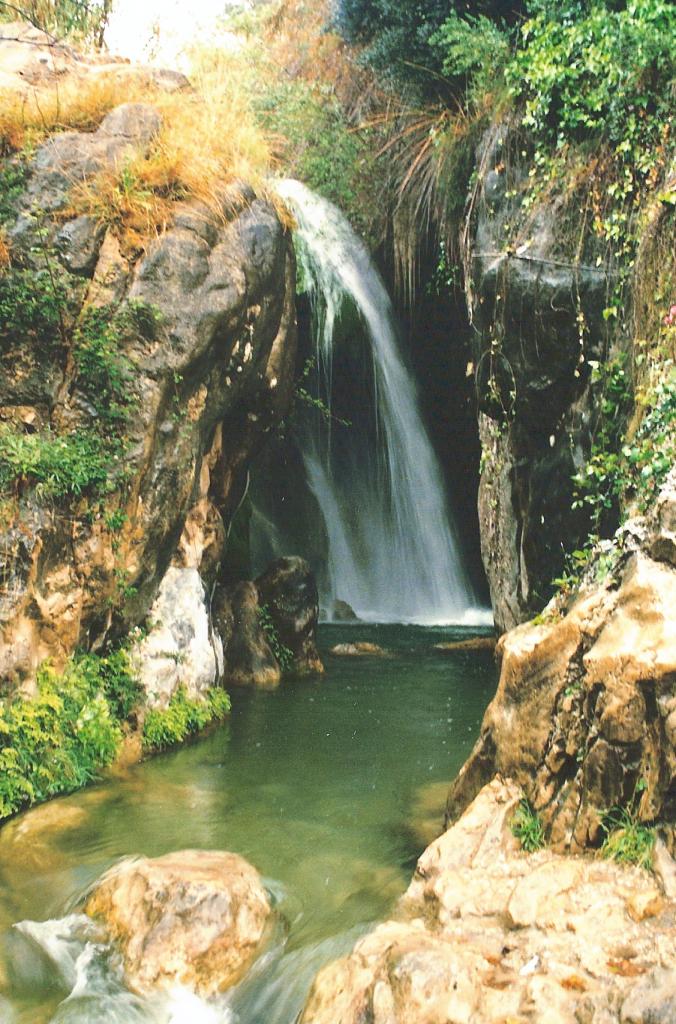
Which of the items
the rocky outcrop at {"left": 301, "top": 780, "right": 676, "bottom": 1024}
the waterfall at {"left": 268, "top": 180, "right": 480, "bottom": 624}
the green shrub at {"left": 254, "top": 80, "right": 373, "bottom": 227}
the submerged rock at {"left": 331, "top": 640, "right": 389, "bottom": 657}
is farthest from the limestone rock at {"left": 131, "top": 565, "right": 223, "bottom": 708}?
the green shrub at {"left": 254, "top": 80, "right": 373, "bottom": 227}

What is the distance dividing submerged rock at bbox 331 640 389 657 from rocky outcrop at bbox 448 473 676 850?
21.6 feet

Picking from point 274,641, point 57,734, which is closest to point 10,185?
point 57,734

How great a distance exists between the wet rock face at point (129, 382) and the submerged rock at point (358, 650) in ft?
10.5

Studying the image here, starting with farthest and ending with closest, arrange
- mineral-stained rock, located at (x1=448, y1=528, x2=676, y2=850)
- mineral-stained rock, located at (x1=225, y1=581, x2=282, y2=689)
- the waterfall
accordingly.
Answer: the waterfall, mineral-stained rock, located at (x1=225, y1=581, x2=282, y2=689), mineral-stained rock, located at (x1=448, y1=528, x2=676, y2=850)

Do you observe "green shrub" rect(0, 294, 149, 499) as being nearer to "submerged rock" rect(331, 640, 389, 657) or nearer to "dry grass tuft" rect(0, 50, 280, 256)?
"dry grass tuft" rect(0, 50, 280, 256)

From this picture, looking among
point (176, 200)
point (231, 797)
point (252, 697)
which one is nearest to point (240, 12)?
point (176, 200)

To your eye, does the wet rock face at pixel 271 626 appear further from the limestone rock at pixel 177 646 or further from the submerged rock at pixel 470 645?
the submerged rock at pixel 470 645

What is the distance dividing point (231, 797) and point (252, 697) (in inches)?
121

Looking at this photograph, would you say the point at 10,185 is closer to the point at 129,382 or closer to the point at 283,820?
the point at 129,382

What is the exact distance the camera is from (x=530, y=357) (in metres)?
7.72

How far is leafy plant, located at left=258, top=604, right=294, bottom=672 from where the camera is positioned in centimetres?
1041

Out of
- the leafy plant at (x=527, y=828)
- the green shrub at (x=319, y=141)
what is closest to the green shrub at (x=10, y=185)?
the leafy plant at (x=527, y=828)

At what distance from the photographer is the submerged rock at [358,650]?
37.1 feet

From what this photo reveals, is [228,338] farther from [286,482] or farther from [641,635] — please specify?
[286,482]
